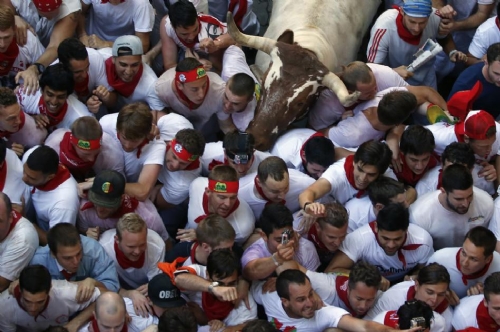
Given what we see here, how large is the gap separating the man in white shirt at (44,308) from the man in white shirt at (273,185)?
1.58 m

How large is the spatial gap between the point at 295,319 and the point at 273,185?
113cm

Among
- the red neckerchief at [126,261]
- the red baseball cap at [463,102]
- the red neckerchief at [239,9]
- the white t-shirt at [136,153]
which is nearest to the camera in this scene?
the red neckerchief at [126,261]

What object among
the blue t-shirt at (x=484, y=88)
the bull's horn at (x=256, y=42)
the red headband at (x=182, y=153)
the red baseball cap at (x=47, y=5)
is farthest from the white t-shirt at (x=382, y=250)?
the red baseball cap at (x=47, y=5)

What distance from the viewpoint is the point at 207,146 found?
8.70 metres

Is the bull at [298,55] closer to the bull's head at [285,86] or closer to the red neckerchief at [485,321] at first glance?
the bull's head at [285,86]

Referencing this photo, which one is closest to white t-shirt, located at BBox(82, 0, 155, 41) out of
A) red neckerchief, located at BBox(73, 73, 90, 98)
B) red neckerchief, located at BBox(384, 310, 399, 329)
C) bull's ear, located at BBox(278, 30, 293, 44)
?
red neckerchief, located at BBox(73, 73, 90, 98)

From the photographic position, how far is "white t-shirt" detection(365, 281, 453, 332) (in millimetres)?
7418

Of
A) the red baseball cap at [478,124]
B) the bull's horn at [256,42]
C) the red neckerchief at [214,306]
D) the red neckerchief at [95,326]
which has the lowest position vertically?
the red neckerchief at [95,326]

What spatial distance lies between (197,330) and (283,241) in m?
0.93

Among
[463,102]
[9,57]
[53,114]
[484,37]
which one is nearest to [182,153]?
[53,114]

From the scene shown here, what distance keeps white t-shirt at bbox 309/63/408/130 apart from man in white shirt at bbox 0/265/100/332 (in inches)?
117

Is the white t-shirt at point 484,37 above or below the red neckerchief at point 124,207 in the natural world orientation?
above

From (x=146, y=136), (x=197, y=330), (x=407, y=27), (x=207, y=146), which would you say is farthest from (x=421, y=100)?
(x=197, y=330)

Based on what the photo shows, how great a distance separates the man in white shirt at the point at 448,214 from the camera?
796 cm
